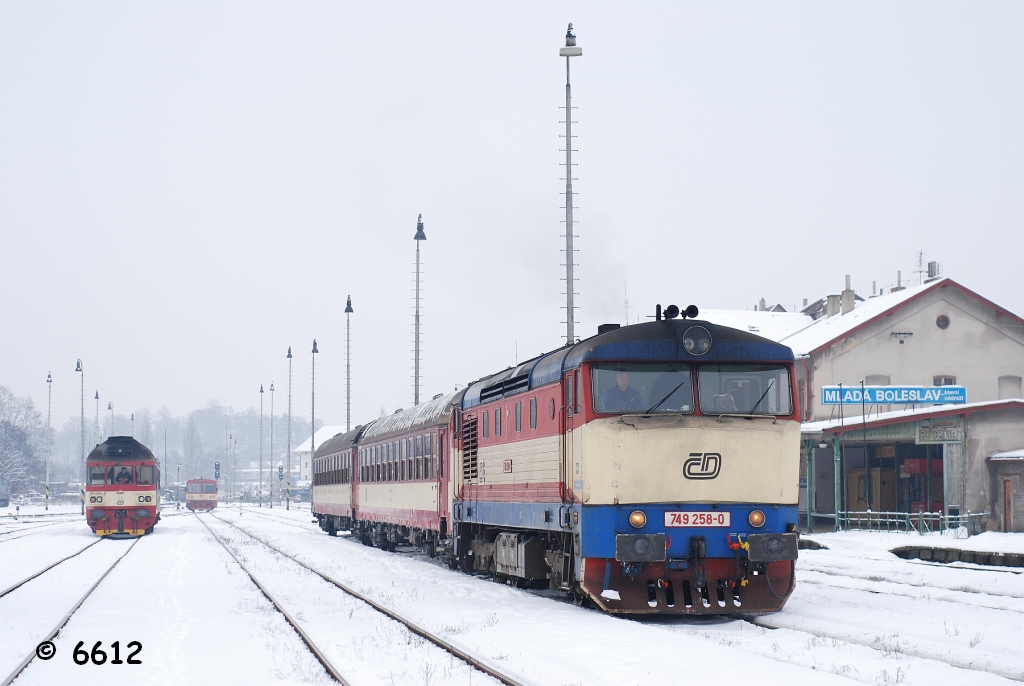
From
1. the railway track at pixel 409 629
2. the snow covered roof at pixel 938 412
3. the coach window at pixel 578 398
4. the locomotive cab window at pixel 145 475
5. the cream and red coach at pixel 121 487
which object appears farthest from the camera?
the locomotive cab window at pixel 145 475

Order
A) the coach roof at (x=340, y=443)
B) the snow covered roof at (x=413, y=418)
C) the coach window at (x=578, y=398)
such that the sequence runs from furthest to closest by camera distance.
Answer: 1. the coach roof at (x=340, y=443)
2. the snow covered roof at (x=413, y=418)
3. the coach window at (x=578, y=398)

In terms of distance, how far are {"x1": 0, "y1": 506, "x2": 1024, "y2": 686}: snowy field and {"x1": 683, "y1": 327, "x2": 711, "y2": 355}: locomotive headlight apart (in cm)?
342

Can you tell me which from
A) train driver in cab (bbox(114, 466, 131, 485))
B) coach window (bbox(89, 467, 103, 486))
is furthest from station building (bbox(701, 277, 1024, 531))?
coach window (bbox(89, 467, 103, 486))

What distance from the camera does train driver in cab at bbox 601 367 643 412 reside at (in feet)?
47.6

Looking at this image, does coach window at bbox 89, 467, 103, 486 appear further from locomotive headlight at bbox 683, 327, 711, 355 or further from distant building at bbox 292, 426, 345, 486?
distant building at bbox 292, 426, 345, 486

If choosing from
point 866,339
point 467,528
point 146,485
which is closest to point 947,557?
point 467,528

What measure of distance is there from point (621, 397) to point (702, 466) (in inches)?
52.3

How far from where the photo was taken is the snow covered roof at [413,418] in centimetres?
2495

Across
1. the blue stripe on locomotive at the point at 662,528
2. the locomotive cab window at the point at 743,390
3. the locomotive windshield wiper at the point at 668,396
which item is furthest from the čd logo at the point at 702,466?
the locomotive windshield wiper at the point at 668,396

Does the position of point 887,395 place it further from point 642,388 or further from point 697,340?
point 642,388

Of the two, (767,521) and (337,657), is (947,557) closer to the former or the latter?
(767,521)

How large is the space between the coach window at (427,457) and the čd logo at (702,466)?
1192cm

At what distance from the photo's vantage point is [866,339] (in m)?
49.6

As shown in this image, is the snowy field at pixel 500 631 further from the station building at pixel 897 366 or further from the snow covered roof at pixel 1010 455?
the station building at pixel 897 366
